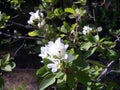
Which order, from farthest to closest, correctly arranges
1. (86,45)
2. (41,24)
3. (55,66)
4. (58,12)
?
(58,12) → (41,24) → (86,45) → (55,66)

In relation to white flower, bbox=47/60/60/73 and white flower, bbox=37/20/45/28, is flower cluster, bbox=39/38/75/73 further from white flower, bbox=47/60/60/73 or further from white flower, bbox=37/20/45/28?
white flower, bbox=37/20/45/28

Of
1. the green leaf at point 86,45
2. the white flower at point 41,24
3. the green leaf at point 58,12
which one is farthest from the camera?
the green leaf at point 58,12

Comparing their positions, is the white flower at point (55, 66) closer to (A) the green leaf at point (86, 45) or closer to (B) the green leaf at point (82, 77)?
(B) the green leaf at point (82, 77)

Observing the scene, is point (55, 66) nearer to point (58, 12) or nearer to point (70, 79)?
point (70, 79)

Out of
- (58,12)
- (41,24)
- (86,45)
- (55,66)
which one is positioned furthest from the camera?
(58,12)

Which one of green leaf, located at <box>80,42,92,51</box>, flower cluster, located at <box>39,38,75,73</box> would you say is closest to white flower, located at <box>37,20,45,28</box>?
green leaf, located at <box>80,42,92,51</box>

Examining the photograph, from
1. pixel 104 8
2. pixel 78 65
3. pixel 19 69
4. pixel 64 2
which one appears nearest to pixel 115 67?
pixel 78 65

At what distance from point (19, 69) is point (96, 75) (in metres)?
1.87

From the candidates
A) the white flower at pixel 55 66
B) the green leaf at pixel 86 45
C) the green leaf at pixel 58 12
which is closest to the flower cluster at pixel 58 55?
the white flower at pixel 55 66

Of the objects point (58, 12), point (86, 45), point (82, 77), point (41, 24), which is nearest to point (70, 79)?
point (82, 77)

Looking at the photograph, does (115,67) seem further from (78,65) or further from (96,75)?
(78,65)

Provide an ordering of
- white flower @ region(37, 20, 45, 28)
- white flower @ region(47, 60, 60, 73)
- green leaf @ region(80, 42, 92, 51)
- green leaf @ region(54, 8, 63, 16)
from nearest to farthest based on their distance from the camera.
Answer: white flower @ region(47, 60, 60, 73), green leaf @ region(80, 42, 92, 51), white flower @ region(37, 20, 45, 28), green leaf @ region(54, 8, 63, 16)

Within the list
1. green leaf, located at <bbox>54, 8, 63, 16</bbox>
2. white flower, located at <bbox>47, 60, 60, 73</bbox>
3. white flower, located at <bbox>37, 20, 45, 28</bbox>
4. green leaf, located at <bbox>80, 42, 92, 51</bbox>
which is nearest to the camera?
white flower, located at <bbox>47, 60, 60, 73</bbox>

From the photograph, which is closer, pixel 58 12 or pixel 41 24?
pixel 41 24
